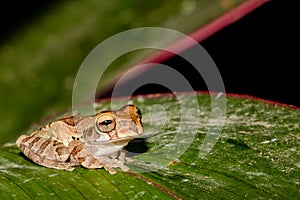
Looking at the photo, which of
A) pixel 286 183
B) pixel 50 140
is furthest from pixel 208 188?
pixel 50 140

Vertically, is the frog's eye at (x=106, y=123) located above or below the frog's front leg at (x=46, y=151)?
above

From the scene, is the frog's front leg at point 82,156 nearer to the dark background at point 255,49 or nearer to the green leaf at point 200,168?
the green leaf at point 200,168

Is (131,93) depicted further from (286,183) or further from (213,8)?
(286,183)

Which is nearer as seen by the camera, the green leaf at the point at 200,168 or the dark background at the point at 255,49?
the green leaf at the point at 200,168

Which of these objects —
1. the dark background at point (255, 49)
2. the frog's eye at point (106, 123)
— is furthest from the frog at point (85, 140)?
the dark background at point (255, 49)

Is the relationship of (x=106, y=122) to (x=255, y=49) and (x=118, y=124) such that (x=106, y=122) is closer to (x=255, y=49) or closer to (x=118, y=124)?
(x=118, y=124)

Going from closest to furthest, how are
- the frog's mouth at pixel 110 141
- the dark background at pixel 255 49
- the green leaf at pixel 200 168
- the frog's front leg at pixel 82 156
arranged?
1. the green leaf at pixel 200 168
2. the frog's front leg at pixel 82 156
3. the frog's mouth at pixel 110 141
4. the dark background at pixel 255 49
